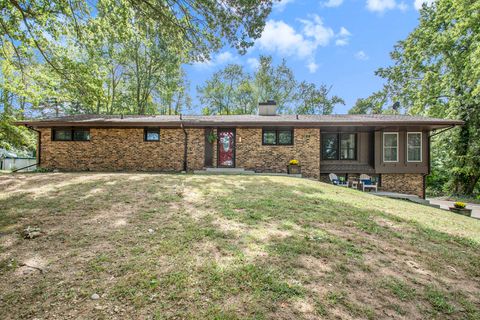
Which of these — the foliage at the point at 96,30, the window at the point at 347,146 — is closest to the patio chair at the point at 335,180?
the window at the point at 347,146

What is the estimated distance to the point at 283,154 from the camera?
37.9 ft

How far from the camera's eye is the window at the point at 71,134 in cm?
1197

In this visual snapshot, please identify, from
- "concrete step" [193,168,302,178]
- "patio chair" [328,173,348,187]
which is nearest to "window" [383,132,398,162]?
"patio chair" [328,173,348,187]

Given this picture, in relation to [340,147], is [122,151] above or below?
below

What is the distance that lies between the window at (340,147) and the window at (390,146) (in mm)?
1378

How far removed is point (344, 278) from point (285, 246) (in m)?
0.87

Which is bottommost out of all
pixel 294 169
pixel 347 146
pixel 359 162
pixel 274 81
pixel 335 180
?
pixel 335 180

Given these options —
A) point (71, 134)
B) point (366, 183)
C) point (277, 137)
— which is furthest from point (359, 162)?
→ point (71, 134)

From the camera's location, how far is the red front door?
470 inches

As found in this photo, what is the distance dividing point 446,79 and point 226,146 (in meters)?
Answer: 16.3

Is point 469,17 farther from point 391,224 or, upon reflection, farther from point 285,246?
point 285,246

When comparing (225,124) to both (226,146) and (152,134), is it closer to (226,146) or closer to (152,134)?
(226,146)

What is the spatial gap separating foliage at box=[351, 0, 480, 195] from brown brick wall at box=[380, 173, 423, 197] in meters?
6.73

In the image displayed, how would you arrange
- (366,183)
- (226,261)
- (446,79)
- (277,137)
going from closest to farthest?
(226,261), (366,183), (277,137), (446,79)
